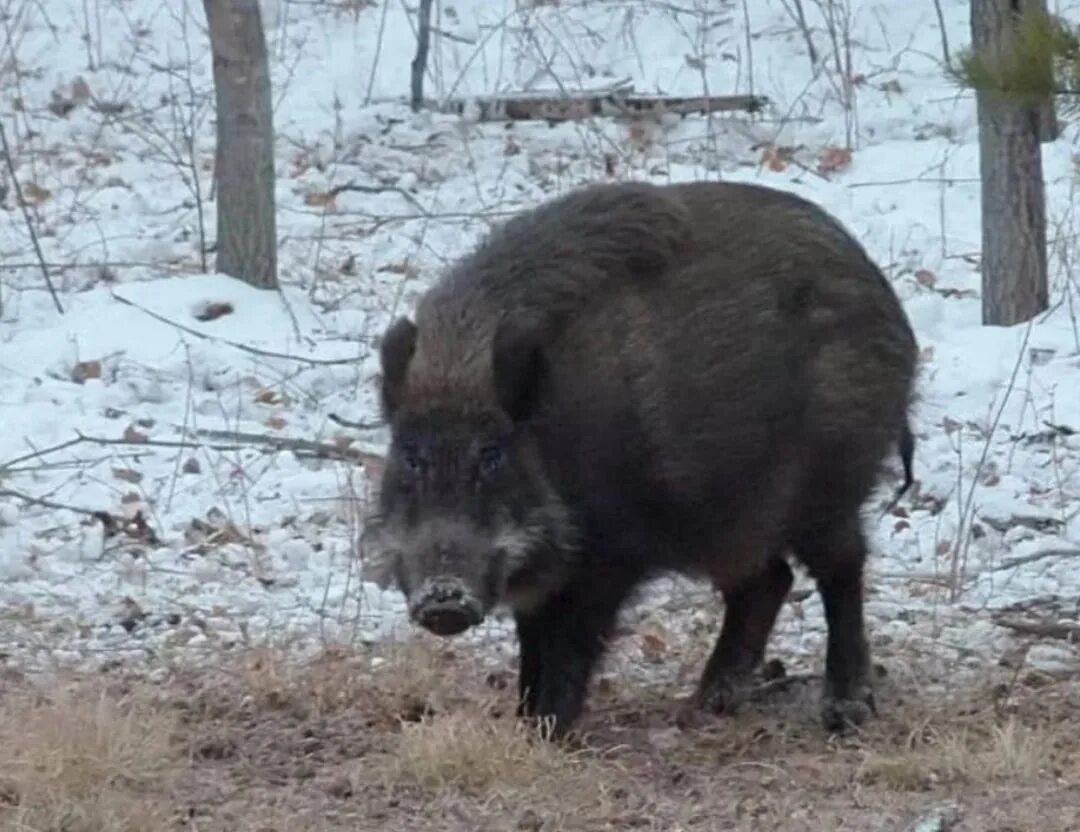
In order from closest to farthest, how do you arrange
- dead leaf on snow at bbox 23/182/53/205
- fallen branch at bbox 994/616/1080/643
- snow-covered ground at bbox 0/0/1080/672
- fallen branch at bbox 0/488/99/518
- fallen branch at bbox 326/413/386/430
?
fallen branch at bbox 994/616/1080/643 < snow-covered ground at bbox 0/0/1080/672 < fallen branch at bbox 0/488/99/518 < fallen branch at bbox 326/413/386/430 < dead leaf on snow at bbox 23/182/53/205

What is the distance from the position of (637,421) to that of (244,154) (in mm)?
4598

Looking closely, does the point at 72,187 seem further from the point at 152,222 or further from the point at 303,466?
the point at 303,466

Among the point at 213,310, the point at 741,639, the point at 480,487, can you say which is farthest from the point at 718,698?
the point at 213,310

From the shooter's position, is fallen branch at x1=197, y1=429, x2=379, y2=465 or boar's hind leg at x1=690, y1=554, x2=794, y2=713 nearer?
boar's hind leg at x1=690, y1=554, x2=794, y2=713

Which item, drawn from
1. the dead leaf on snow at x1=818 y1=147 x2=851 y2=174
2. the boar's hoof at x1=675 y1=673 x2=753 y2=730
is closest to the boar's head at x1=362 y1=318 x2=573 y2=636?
the boar's hoof at x1=675 y1=673 x2=753 y2=730

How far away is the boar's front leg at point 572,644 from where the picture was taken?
514 cm

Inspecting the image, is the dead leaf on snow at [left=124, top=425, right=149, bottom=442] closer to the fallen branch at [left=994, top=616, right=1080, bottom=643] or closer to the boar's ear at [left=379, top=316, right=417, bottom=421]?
the boar's ear at [left=379, top=316, right=417, bottom=421]

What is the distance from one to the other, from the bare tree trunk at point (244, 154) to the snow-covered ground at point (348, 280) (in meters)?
0.17

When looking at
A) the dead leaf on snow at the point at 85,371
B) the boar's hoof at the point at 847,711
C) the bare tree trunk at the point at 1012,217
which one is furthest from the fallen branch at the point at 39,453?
the bare tree trunk at the point at 1012,217

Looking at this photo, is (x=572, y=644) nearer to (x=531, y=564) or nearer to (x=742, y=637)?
(x=531, y=564)

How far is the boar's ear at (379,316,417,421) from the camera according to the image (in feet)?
16.9

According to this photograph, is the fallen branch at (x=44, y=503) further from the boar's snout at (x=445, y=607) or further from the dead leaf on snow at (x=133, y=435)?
the boar's snout at (x=445, y=607)

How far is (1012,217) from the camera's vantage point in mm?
8773

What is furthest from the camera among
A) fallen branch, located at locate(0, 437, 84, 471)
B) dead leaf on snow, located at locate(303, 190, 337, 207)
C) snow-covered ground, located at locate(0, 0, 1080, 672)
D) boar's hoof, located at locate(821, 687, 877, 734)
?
dead leaf on snow, located at locate(303, 190, 337, 207)
